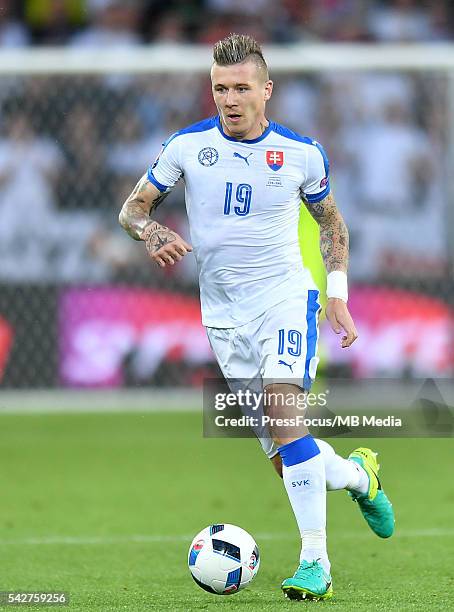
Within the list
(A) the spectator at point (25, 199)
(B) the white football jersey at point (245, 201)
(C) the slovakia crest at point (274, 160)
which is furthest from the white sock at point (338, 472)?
(A) the spectator at point (25, 199)

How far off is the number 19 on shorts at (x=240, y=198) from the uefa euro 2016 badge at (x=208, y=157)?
0.12 meters

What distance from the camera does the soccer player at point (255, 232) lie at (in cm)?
538

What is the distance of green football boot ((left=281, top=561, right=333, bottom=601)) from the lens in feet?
16.6

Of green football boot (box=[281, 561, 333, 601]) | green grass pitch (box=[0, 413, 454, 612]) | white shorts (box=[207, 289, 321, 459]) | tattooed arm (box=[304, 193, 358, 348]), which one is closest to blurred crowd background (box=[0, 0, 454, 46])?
green grass pitch (box=[0, 413, 454, 612])

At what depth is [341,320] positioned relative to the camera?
17.8 ft

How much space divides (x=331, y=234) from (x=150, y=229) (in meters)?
0.83

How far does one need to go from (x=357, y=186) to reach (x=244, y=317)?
7.14 meters

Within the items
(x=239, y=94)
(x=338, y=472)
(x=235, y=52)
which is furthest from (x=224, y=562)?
(x=235, y=52)

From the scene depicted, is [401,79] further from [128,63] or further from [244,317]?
[244,317]

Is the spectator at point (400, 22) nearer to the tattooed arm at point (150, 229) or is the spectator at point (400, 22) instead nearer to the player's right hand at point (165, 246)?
the tattooed arm at point (150, 229)

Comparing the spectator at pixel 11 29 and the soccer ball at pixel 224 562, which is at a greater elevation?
the spectator at pixel 11 29

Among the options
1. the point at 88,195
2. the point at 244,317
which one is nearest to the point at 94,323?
the point at 88,195

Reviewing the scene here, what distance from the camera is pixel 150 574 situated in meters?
5.83

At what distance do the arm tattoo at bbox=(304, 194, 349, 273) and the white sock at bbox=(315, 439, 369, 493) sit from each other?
762 millimetres
